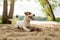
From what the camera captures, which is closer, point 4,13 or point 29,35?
point 29,35

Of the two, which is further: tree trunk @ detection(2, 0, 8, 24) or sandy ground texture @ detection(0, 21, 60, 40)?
tree trunk @ detection(2, 0, 8, 24)

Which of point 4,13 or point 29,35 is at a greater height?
point 4,13

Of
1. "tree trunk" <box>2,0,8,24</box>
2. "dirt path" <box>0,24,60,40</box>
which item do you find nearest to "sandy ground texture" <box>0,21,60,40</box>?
"dirt path" <box>0,24,60,40</box>

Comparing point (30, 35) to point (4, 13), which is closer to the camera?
point (30, 35)

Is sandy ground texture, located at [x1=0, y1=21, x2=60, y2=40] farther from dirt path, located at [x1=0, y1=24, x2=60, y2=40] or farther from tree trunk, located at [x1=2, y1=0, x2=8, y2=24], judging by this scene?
tree trunk, located at [x1=2, y1=0, x2=8, y2=24]

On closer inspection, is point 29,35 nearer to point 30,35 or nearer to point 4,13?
point 30,35

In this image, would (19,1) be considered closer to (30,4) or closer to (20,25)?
(30,4)

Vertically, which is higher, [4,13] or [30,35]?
[4,13]

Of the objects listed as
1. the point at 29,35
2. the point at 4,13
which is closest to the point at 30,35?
the point at 29,35

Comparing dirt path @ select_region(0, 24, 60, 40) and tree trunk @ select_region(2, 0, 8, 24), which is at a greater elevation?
tree trunk @ select_region(2, 0, 8, 24)

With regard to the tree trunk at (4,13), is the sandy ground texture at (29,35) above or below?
below

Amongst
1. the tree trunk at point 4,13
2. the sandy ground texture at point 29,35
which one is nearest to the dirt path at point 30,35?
the sandy ground texture at point 29,35

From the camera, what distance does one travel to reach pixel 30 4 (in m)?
3.08

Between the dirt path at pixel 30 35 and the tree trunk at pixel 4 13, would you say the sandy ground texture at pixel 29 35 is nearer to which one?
the dirt path at pixel 30 35
